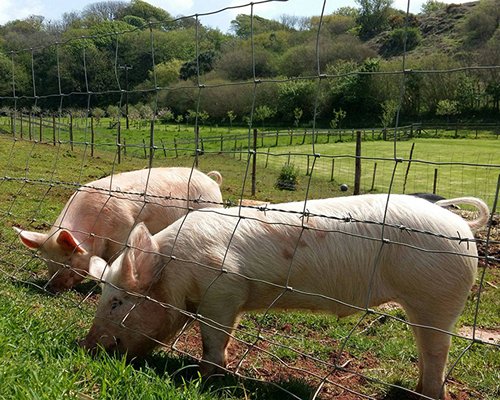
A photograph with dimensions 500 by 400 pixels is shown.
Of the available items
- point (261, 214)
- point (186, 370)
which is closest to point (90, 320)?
point (186, 370)

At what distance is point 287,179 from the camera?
24.5 meters

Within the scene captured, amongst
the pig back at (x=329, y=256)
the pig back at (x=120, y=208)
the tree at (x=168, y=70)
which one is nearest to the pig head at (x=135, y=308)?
the pig back at (x=329, y=256)

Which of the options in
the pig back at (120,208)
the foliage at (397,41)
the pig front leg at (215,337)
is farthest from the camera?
the pig back at (120,208)

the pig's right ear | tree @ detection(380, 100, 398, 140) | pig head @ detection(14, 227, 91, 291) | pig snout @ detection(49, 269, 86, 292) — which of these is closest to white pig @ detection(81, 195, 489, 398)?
tree @ detection(380, 100, 398, 140)

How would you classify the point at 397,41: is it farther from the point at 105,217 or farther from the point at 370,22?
the point at 105,217

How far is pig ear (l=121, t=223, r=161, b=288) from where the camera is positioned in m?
3.93

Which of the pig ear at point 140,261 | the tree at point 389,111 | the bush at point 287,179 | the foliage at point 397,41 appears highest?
the foliage at point 397,41

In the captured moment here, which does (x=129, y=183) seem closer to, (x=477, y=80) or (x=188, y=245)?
(x=188, y=245)

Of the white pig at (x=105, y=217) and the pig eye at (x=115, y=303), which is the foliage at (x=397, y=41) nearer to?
the white pig at (x=105, y=217)

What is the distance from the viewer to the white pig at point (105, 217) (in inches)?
239

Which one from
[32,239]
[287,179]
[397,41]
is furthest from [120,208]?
[287,179]

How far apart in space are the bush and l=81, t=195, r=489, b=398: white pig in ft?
61.5

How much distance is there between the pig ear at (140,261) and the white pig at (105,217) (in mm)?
1671

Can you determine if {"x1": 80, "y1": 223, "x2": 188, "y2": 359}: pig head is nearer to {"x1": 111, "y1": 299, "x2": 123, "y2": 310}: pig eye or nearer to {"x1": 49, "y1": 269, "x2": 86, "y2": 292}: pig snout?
{"x1": 111, "y1": 299, "x2": 123, "y2": 310}: pig eye
